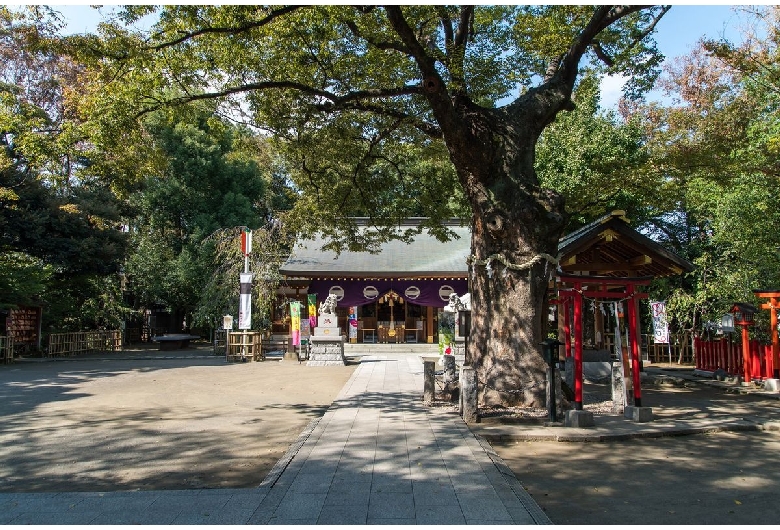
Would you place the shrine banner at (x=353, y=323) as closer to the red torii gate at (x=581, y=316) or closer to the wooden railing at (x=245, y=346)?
the wooden railing at (x=245, y=346)

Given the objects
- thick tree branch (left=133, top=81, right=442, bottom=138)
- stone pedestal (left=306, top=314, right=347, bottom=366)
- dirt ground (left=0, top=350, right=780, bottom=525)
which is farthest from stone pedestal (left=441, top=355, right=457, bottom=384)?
stone pedestal (left=306, top=314, right=347, bottom=366)

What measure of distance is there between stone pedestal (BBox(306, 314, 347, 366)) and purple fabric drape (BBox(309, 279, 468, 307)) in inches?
201

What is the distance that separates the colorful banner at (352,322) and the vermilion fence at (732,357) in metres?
13.6

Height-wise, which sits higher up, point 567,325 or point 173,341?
point 567,325

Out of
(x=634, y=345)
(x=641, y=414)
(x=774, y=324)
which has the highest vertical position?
(x=774, y=324)

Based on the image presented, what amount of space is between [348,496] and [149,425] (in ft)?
15.6

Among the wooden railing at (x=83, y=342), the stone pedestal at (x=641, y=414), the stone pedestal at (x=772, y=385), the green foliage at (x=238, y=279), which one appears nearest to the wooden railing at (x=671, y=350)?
the stone pedestal at (x=772, y=385)

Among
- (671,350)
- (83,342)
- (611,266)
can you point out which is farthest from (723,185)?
(83,342)

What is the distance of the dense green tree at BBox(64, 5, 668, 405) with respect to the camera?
8.02m

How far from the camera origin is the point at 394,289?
22391mm

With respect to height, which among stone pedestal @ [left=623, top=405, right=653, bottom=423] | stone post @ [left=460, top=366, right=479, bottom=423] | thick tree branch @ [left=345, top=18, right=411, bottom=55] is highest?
thick tree branch @ [left=345, top=18, right=411, bottom=55]

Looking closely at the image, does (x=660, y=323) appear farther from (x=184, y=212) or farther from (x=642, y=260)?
(x=184, y=212)

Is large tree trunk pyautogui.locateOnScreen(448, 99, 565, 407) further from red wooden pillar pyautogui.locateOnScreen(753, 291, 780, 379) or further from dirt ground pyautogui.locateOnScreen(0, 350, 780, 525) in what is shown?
red wooden pillar pyautogui.locateOnScreen(753, 291, 780, 379)

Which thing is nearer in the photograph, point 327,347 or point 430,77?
point 430,77
